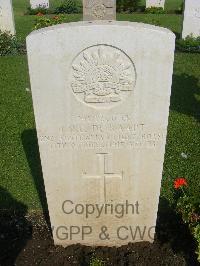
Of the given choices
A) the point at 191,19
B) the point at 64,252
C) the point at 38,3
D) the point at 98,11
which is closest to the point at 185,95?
the point at 98,11

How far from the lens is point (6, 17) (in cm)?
1181

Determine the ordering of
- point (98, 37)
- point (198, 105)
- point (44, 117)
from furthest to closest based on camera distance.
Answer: point (198, 105) → point (44, 117) → point (98, 37)

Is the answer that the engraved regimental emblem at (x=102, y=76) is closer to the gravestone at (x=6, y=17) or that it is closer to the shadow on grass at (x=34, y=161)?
the shadow on grass at (x=34, y=161)

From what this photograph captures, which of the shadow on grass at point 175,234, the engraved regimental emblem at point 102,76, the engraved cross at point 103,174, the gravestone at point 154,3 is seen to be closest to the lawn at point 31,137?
the shadow on grass at point 175,234

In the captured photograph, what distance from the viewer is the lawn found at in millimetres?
4852

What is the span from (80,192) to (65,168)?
0.33m

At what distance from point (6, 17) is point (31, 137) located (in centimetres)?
703

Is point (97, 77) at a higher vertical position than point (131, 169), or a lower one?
higher

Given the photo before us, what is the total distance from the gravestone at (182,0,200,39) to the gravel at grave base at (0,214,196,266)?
348 inches

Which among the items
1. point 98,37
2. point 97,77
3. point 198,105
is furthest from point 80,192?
point 198,105

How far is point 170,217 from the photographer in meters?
4.28

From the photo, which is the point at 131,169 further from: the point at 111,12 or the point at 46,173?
the point at 111,12

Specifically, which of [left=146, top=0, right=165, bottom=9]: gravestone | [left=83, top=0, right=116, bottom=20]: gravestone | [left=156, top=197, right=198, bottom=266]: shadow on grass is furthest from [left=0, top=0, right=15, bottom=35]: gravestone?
[left=156, top=197, right=198, bottom=266]: shadow on grass

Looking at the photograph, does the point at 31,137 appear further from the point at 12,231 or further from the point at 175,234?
the point at 175,234
